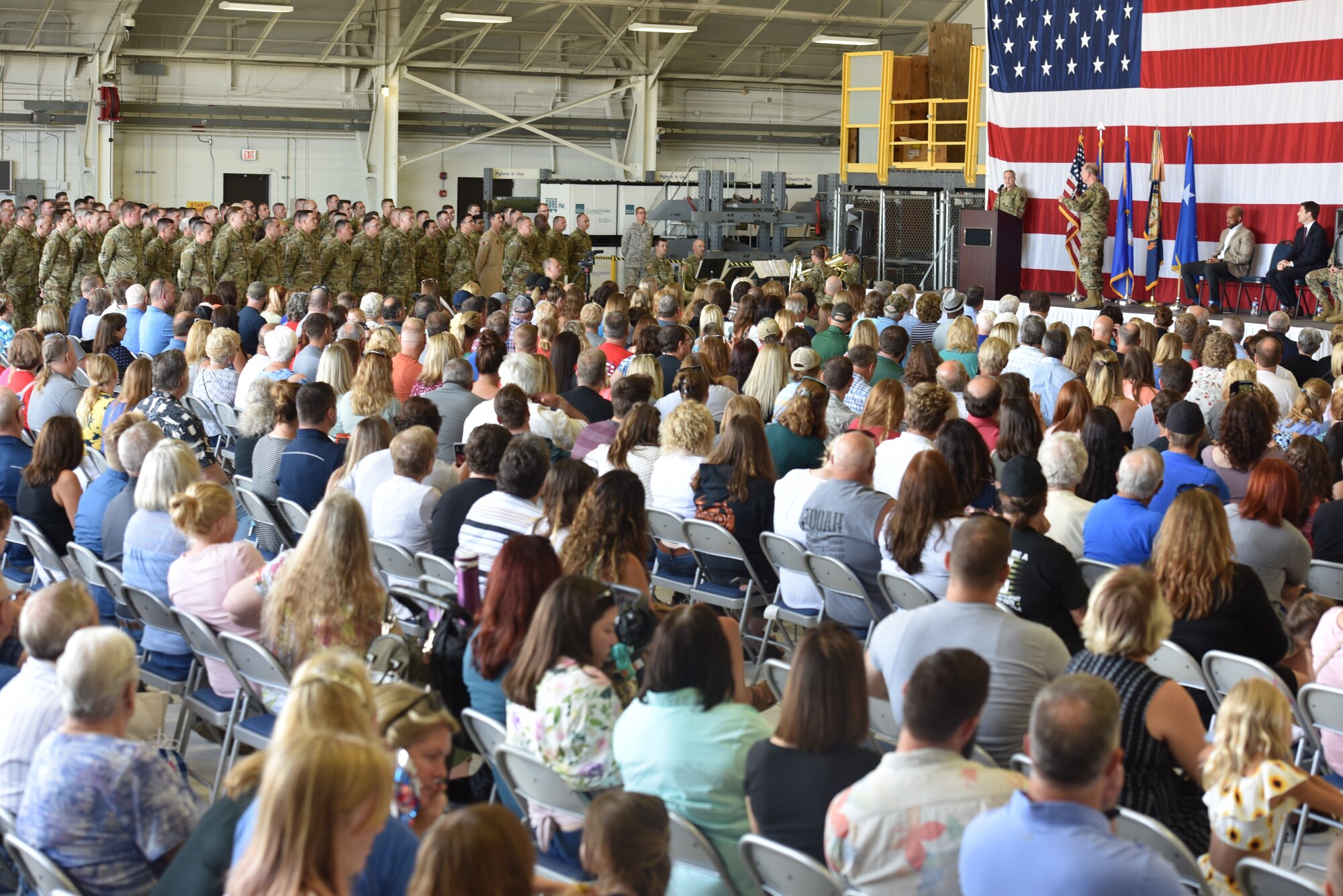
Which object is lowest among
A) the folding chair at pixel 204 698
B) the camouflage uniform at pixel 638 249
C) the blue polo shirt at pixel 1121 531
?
the folding chair at pixel 204 698

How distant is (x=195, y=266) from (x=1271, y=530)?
1150cm

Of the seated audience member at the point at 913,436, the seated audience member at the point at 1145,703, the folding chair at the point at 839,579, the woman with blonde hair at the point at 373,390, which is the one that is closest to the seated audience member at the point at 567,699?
the seated audience member at the point at 1145,703

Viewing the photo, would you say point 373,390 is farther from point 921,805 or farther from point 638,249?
point 638,249

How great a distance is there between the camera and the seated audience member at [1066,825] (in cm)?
230

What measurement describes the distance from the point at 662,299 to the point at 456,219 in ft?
48.6

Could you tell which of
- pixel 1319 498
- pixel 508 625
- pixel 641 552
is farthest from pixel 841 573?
pixel 1319 498

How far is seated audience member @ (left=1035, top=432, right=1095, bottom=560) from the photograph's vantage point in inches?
194

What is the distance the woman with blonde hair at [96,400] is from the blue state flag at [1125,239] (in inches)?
441

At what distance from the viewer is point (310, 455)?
19.3 feet

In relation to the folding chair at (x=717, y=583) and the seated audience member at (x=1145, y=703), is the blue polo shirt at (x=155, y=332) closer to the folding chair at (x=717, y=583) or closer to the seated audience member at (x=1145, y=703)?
the folding chair at (x=717, y=583)

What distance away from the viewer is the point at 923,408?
568 cm

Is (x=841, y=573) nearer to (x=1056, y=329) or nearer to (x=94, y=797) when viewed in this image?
(x=94, y=797)

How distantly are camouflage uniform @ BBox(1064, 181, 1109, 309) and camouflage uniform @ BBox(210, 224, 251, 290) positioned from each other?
8.68 m

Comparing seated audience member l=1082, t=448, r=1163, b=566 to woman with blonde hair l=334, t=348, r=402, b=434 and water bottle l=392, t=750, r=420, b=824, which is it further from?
woman with blonde hair l=334, t=348, r=402, b=434
